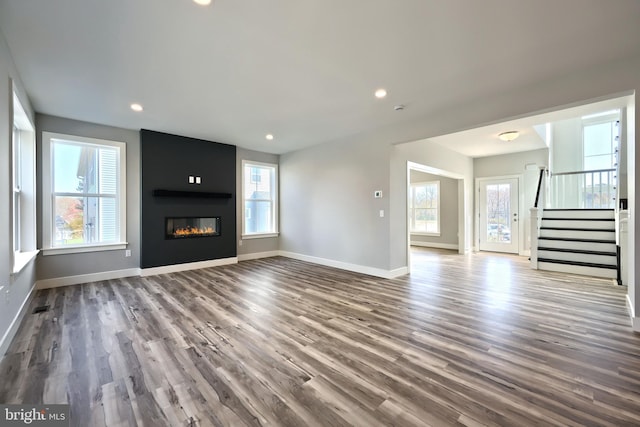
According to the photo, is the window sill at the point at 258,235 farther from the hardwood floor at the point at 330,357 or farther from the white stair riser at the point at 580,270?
the white stair riser at the point at 580,270

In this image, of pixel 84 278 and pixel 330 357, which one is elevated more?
pixel 84 278

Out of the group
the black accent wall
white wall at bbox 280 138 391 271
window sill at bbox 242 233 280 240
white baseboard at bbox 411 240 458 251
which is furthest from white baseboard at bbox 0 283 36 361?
white baseboard at bbox 411 240 458 251

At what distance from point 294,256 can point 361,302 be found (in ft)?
11.0

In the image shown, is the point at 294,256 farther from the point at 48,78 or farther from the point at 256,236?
the point at 48,78

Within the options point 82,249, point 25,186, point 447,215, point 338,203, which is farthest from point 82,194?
point 447,215

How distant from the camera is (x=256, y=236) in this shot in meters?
6.84

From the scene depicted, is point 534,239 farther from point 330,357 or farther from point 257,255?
point 257,255

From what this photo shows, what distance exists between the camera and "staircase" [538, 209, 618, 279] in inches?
198

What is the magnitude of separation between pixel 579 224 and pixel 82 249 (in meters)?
9.56

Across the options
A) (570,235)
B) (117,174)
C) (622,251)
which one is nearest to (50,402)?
(117,174)

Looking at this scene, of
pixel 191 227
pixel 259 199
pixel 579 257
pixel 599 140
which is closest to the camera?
pixel 579 257

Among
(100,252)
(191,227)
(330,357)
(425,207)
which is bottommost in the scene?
(330,357)

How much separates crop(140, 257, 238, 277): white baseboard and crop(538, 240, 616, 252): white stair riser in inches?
262

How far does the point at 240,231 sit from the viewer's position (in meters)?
6.60
